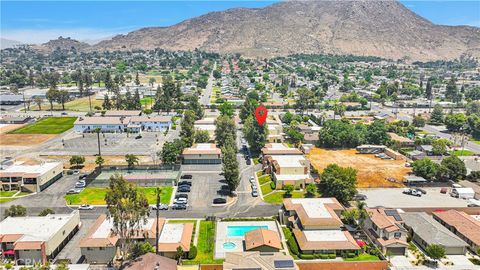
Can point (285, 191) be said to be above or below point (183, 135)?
below

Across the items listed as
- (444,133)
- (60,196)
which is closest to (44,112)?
(60,196)

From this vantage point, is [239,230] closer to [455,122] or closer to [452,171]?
[452,171]

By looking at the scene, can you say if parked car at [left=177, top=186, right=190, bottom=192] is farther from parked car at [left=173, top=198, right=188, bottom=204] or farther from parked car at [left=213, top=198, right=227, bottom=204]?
parked car at [left=213, top=198, right=227, bottom=204]

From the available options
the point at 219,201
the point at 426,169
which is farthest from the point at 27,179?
the point at 426,169

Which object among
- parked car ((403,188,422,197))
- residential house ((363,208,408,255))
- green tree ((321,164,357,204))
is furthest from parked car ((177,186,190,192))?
parked car ((403,188,422,197))

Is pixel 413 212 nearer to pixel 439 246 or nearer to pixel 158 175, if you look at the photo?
pixel 439 246

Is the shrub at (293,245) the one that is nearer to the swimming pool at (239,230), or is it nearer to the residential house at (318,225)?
the residential house at (318,225)
